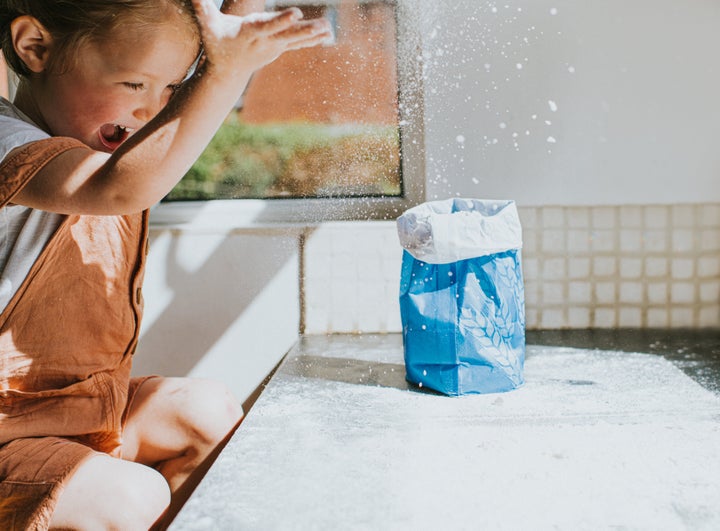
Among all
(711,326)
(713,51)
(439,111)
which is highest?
(713,51)

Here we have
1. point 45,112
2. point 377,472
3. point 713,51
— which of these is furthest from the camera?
point 713,51

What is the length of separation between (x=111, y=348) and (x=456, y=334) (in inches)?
21.9

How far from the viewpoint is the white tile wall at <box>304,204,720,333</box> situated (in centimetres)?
163

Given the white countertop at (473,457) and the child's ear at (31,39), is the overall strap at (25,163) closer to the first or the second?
the child's ear at (31,39)

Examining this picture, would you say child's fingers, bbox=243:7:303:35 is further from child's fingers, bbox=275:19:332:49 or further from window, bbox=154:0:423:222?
window, bbox=154:0:423:222

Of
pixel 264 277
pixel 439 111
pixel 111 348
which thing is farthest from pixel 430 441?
pixel 439 111

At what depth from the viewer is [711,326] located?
1631mm

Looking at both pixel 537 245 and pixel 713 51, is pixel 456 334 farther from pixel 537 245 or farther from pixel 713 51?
pixel 713 51

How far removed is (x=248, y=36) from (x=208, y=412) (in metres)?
0.66

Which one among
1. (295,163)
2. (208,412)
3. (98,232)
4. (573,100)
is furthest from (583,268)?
(98,232)

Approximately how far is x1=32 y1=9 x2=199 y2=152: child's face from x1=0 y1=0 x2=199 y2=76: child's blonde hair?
11 millimetres

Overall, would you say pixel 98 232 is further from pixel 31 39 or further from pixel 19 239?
pixel 31 39

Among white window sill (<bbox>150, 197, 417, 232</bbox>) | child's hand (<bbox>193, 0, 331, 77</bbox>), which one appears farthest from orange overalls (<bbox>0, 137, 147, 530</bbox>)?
white window sill (<bbox>150, 197, 417, 232</bbox>)

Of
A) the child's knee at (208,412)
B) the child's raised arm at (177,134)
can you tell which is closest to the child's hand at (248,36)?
the child's raised arm at (177,134)
